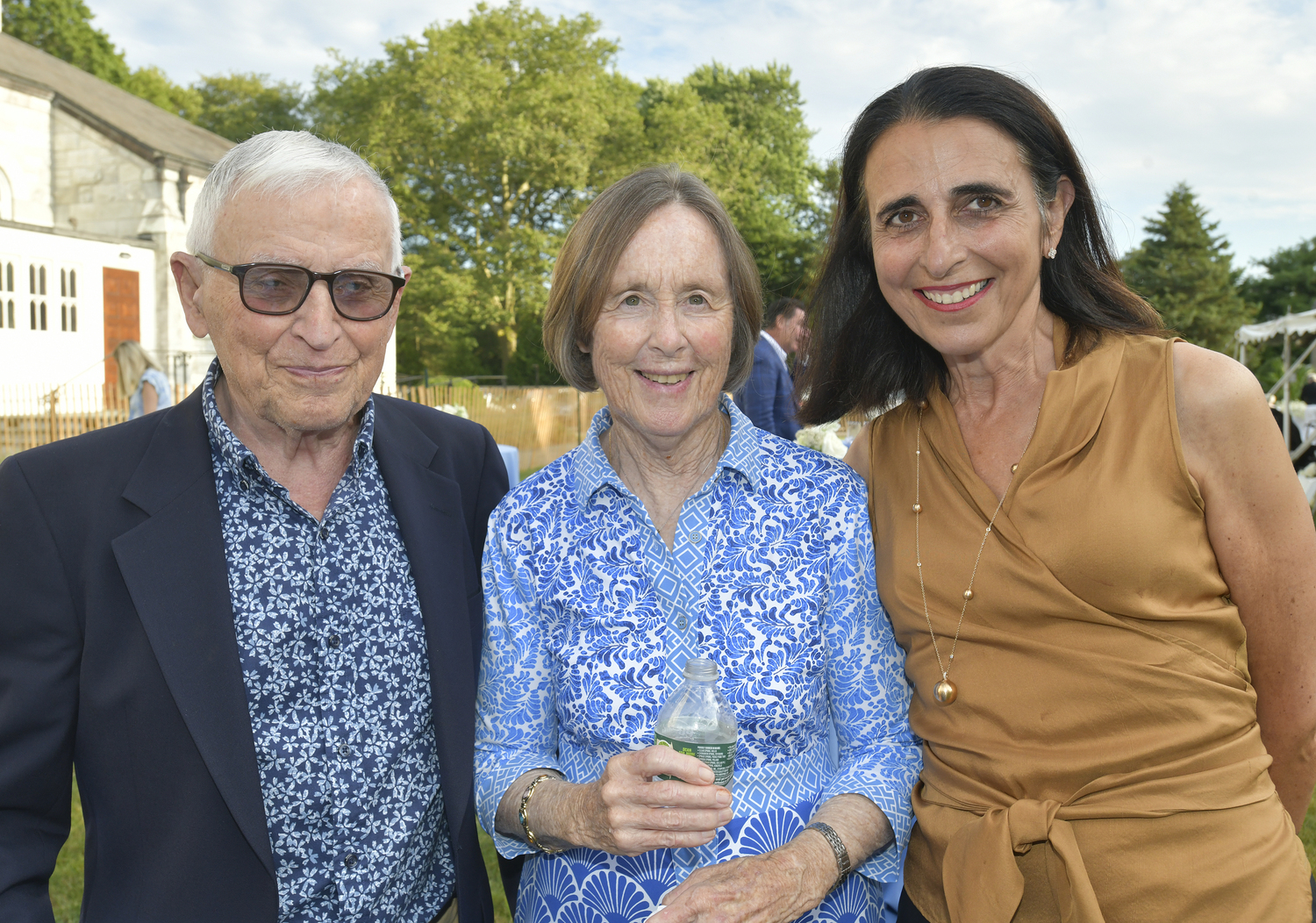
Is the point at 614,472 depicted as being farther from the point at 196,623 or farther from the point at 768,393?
the point at 768,393

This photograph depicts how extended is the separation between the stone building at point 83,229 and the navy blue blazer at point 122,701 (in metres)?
24.4

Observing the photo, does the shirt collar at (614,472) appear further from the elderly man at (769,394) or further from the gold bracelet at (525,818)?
the elderly man at (769,394)

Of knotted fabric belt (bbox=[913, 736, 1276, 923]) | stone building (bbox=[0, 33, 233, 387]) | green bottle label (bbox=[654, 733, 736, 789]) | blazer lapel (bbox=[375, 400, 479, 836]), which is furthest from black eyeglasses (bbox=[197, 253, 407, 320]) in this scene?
stone building (bbox=[0, 33, 233, 387])

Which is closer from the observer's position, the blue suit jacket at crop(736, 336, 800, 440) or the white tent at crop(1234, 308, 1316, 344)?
the blue suit jacket at crop(736, 336, 800, 440)

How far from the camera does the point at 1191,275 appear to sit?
49156mm

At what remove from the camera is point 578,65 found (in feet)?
127

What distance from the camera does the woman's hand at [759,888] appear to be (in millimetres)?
1973

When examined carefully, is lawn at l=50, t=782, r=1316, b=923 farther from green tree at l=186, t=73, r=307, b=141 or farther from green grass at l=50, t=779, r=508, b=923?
green tree at l=186, t=73, r=307, b=141

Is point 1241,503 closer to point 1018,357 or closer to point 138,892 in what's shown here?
point 1018,357

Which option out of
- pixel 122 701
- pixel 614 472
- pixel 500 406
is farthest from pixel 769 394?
pixel 500 406

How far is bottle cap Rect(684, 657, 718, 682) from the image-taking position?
189cm

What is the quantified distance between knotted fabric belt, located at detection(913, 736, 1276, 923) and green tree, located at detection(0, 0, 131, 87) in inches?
2065

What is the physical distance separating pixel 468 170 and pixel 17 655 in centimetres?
3777

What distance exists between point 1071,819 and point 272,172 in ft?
8.11
